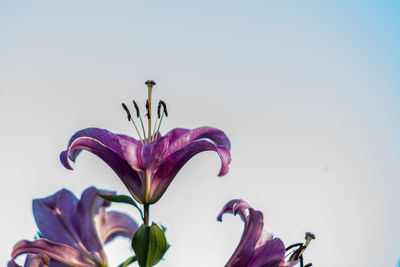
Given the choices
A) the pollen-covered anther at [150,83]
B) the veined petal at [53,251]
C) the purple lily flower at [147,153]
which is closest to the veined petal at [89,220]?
the veined petal at [53,251]

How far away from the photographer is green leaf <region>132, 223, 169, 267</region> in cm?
129

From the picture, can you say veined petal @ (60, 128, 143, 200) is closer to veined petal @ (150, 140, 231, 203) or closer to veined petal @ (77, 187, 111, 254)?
veined petal @ (150, 140, 231, 203)

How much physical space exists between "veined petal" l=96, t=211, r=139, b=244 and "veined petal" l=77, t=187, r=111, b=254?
4cm

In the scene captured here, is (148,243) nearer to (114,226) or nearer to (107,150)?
(107,150)

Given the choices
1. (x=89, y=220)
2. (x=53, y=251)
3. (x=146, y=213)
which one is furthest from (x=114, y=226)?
(x=146, y=213)

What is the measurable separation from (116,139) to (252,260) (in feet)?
1.49

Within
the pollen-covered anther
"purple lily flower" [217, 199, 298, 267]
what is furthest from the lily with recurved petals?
the pollen-covered anther

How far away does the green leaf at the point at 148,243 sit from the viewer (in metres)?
1.29

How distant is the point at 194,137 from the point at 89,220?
520mm

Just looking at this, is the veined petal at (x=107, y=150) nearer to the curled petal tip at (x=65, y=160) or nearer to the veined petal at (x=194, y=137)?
the curled petal tip at (x=65, y=160)

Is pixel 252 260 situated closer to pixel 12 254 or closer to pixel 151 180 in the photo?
pixel 151 180

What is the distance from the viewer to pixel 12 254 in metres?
1.38

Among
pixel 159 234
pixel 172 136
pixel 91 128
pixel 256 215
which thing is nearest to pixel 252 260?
pixel 256 215

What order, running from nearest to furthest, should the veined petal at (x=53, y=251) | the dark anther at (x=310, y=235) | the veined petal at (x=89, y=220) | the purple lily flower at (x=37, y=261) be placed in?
1. the purple lily flower at (x=37, y=261)
2. the veined petal at (x=53, y=251)
3. the dark anther at (x=310, y=235)
4. the veined petal at (x=89, y=220)
